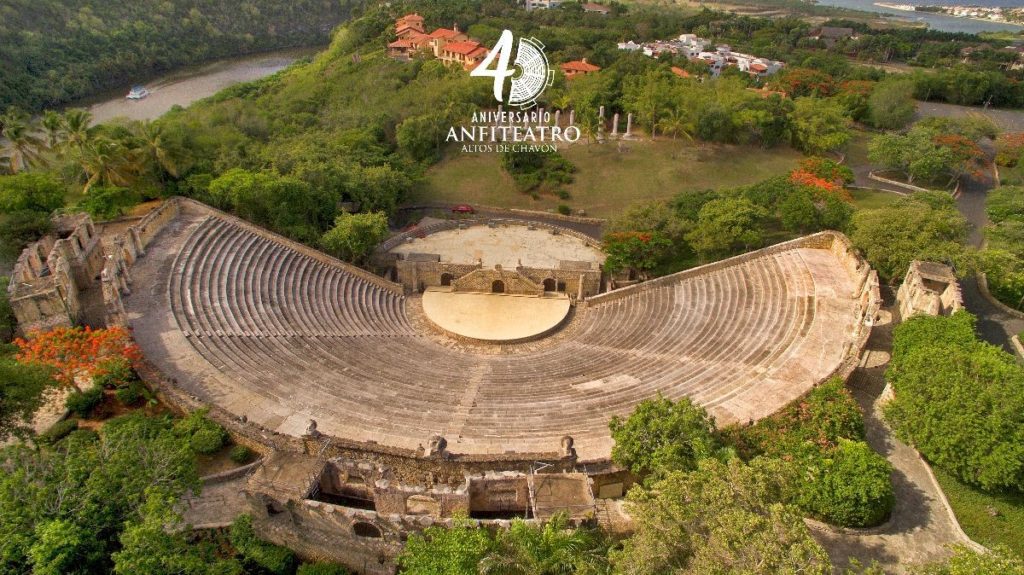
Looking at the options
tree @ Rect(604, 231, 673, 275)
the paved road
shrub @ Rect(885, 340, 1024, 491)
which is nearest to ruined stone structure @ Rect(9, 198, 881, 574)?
tree @ Rect(604, 231, 673, 275)

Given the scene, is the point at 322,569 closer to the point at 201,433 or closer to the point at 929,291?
the point at 201,433

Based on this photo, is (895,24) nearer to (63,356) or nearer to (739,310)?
(739,310)

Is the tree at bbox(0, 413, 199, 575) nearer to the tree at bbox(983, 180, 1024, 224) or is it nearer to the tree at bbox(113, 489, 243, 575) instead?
the tree at bbox(113, 489, 243, 575)

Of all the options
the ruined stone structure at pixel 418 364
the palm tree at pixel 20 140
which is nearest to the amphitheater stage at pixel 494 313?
the ruined stone structure at pixel 418 364

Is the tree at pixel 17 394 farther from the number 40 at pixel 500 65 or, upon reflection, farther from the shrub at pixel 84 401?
the number 40 at pixel 500 65

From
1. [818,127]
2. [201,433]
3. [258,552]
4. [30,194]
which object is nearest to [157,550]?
[258,552]

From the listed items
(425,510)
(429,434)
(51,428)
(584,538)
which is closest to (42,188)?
(51,428)
